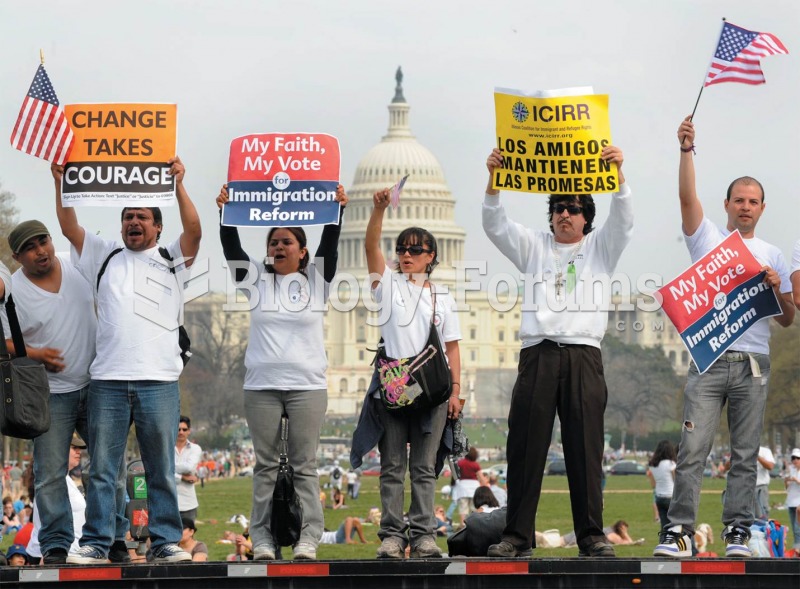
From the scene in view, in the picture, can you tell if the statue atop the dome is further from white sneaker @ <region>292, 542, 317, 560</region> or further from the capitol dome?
white sneaker @ <region>292, 542, 317, 560</region>

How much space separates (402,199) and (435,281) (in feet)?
61.8

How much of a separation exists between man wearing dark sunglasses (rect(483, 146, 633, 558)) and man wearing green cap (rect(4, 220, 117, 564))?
2.56 m

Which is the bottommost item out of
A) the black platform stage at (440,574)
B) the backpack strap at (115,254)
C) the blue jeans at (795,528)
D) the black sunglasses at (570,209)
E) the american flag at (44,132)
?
the blue jeans at (795,528)

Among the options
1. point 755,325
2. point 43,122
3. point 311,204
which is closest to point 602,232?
point 755,325

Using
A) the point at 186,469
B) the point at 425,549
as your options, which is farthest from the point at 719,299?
the point at 186,469

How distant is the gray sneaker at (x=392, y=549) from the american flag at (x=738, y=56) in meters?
3.57

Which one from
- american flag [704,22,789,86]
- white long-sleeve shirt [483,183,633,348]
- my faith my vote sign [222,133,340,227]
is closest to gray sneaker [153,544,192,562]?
my faith my vote sign [222,133,340,227]

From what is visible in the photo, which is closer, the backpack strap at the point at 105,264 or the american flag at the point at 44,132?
the backpack strap at the point at 105,264

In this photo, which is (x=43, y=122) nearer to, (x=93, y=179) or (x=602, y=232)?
(x=93, y=179)

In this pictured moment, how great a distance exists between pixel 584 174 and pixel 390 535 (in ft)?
7.98

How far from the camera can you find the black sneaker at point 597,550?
9.50 metres

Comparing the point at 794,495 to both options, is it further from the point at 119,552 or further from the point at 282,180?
the point at 119,552

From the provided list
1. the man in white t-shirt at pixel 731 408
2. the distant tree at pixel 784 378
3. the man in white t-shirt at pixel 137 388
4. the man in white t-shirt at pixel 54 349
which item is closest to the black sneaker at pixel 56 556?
the man in white t-shirt at pixel 54 349

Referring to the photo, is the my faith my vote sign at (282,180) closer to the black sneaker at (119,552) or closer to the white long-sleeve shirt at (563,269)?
the white long-sleeve shirt at (563,269)
